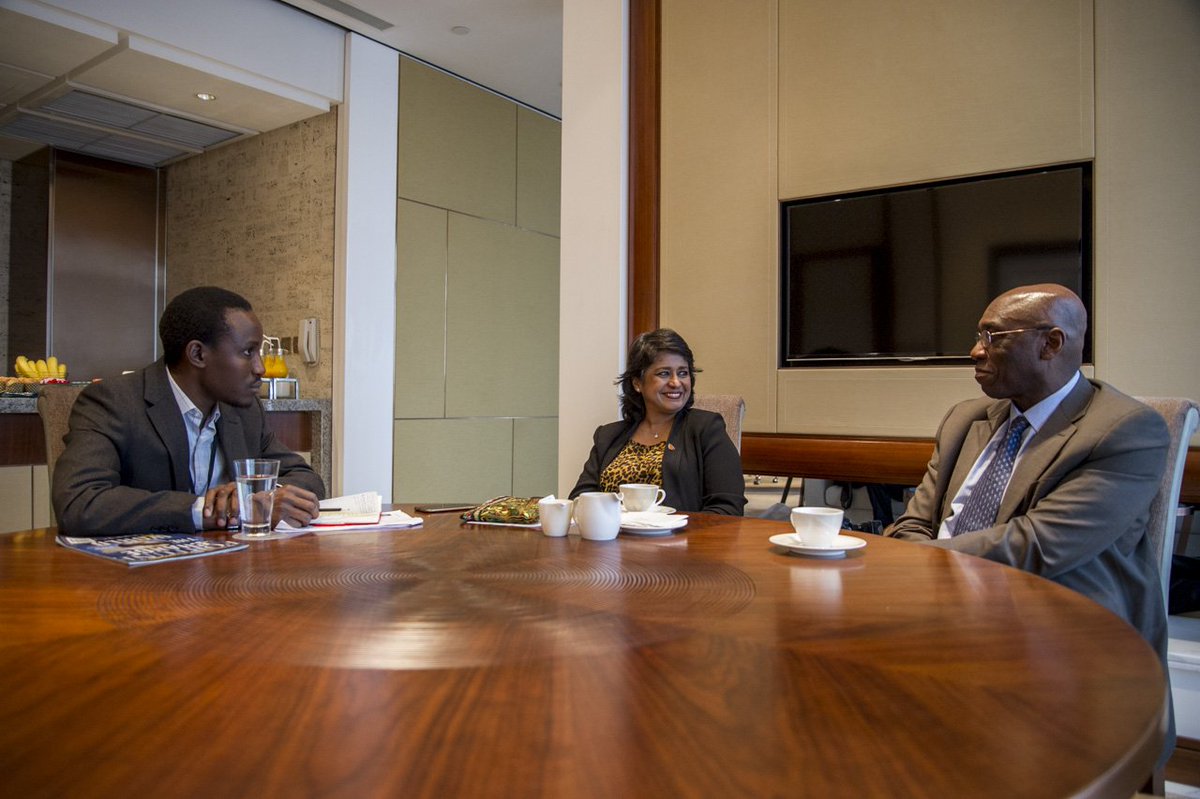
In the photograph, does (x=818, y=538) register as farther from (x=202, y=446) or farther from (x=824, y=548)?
(x=202, y=446)

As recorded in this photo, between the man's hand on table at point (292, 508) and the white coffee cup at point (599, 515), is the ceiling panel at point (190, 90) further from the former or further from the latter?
the white coffee cup at point (599, 515)

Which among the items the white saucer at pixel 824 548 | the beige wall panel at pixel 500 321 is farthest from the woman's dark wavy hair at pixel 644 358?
the beige wall panel at pixel 500 321

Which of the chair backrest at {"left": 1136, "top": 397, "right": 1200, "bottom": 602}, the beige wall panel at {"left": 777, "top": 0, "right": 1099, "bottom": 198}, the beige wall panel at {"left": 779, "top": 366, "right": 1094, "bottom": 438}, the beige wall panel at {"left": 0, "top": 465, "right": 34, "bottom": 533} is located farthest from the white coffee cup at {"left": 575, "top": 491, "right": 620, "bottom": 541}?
the beige wall panel at {"left": 0, "top": 465, "right": 34, "bottom": 533}

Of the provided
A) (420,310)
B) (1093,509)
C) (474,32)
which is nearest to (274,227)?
(420,310)

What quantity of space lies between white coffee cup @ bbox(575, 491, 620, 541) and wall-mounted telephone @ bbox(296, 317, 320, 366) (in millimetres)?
3825

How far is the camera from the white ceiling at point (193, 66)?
400 cm

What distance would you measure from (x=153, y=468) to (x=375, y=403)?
3184mm

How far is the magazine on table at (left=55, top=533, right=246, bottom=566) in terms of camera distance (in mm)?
1291

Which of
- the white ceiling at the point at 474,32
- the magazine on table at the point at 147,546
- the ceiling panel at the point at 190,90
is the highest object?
the white ceiling at the point at 474,32

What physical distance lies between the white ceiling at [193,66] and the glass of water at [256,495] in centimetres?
338

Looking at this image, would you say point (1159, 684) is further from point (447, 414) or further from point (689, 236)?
point (447, 414)

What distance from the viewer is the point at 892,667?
2.59 feet

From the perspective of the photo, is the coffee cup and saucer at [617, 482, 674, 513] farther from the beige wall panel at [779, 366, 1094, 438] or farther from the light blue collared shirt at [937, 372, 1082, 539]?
the beige wall panel at [779, 366, 1094, 438]

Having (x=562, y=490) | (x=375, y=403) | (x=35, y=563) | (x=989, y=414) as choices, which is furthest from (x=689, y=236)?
(x=35, y=563)
